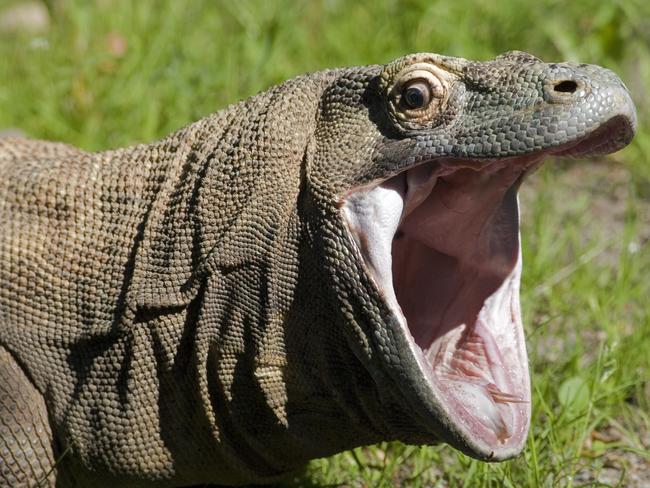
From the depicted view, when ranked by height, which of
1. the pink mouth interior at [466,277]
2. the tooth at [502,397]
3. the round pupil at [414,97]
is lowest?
the tooth at [502,397]

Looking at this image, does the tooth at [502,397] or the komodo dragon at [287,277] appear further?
the tooth at [502,397]

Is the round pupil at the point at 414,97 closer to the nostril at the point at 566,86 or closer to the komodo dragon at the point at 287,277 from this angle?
the komodo dragon at the point at 287,277

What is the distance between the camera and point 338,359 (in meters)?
3.22

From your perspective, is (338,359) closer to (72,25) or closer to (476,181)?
(476,181)

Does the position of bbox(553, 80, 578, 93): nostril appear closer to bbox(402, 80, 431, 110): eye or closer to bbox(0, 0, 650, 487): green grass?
bbox(402, 80, 431, 110): eye

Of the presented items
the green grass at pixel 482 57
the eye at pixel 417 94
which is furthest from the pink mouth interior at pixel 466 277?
the green grass at pixel 482 57

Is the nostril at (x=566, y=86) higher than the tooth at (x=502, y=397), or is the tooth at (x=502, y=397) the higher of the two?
the nostril at (x=566, y=86)

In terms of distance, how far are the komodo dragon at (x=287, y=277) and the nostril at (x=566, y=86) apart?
0.01m

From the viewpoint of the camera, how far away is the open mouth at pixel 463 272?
3.11 m

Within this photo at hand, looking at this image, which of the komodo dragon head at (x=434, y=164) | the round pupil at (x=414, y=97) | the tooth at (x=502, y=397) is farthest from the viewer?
the tooth at (x=502, y=397)

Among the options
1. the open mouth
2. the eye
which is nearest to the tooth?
the open mouth

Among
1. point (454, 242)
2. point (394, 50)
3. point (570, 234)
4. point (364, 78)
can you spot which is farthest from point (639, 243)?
point (364, 78)

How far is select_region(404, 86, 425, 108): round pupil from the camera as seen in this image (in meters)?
3.12

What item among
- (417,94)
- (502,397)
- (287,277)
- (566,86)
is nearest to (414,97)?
(417,94)
